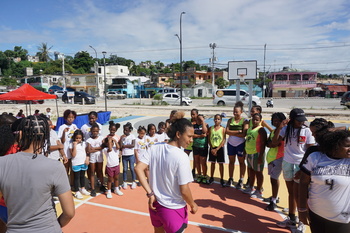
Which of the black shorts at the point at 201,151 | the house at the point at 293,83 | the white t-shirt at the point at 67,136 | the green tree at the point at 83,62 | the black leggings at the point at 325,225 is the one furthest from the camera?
the green tree at the point at 83,62

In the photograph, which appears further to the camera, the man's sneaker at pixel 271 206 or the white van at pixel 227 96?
the white van at pixel 227 96

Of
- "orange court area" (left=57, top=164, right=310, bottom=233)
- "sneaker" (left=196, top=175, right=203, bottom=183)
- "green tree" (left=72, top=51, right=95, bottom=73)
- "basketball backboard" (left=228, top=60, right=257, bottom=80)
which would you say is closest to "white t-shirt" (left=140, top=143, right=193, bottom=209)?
"orange court area" (left=57, top=164, right=310, bottom=233)

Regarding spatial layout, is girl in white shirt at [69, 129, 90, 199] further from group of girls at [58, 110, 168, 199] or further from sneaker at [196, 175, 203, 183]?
sneaker at [196, 175, 203, 183]

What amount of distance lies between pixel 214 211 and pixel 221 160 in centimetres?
139

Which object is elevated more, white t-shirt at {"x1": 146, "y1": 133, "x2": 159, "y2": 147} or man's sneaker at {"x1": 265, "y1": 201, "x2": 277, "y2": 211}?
white t-shirt at {"x1": 146, "y1": 133, "x2": 159, "y2": 147}

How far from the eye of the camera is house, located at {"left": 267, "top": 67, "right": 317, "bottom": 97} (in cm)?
4747

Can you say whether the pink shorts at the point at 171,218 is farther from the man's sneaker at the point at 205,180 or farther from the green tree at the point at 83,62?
the green tree at the point at 83,62

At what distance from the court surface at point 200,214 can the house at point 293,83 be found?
47811 mm

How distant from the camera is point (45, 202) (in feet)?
5.69

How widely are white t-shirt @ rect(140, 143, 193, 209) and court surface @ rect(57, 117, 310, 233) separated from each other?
5.41 feet

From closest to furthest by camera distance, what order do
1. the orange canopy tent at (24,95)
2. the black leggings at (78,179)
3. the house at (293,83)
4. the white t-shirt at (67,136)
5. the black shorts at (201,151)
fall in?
the black leggings at (78,179)
the white t-shirt at (67,136)
the black shorts at (201,151)
the orange canopy tent at (24,95)
the house at (293,83)

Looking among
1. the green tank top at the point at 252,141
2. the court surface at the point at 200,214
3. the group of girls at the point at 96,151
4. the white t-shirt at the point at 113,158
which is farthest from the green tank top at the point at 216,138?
the white t-shirt at the point at 113,158

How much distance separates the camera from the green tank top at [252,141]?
4.57m

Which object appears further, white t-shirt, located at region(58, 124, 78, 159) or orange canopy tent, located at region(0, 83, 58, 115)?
orange canopy tent, located at region(0, 83, 58, 115)
